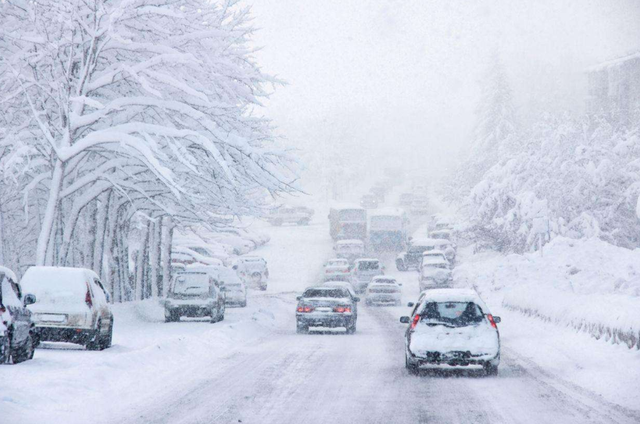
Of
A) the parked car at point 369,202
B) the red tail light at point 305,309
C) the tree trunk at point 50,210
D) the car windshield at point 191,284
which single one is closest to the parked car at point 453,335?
the tree trunk at point 50,210

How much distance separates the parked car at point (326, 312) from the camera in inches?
1119

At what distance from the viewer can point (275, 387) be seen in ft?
47.7

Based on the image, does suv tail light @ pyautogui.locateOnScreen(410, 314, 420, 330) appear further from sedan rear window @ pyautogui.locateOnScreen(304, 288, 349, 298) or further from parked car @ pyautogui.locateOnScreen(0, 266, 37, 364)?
sedan rear window @ pyautogui.locateOnScreen(304, 288, 349, 298)

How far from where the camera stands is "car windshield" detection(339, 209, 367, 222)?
7675 cm

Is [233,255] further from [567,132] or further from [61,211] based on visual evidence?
[61,211]

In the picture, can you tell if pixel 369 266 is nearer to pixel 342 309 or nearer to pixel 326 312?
pixel 342 309

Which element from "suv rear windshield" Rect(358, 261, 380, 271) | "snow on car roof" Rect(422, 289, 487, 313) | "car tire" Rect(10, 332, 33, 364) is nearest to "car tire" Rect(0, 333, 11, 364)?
Answer: "car tire" Rect(10, 332, 33, 364)

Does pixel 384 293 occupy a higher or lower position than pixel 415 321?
lower

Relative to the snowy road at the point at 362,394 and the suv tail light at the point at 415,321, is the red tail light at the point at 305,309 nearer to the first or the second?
the snowy road at the point at 362,394

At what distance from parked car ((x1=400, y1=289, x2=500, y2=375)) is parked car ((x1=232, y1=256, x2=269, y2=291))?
125 feet

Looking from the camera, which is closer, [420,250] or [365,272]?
[365,272]

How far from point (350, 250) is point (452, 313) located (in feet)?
168

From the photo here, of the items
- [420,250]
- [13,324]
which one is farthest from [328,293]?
[420,250]

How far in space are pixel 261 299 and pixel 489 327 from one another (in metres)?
34.1
